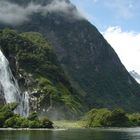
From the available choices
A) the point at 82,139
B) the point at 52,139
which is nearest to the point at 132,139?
the point at 82,139

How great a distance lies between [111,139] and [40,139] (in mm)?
23389

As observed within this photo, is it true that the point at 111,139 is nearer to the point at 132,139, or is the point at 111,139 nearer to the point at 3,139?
the point at 132,139

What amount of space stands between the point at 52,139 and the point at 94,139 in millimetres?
13324

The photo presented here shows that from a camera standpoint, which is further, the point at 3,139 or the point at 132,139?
the point at 132,139

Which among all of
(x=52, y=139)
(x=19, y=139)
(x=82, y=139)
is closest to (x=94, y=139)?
(x=82, y=139)

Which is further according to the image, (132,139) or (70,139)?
(132,139)

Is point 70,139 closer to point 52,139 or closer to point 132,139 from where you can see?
point 52,139

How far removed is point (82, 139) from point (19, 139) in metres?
19.6

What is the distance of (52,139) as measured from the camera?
462ft

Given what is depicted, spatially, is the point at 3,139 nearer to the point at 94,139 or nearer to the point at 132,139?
the point at 94,139

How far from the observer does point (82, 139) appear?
14212cm

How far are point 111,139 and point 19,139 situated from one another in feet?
97.3

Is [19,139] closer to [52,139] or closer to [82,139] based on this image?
[52,139]

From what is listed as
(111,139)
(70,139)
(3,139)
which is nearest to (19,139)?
(3,139)
